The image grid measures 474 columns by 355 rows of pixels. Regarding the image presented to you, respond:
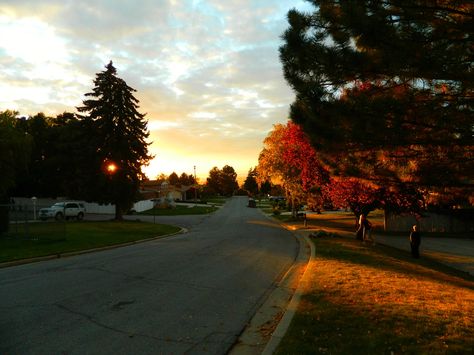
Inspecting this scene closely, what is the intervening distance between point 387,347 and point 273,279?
6.74 m

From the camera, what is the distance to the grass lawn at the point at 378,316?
6105 millimetres

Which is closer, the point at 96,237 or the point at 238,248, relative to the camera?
the point at 238,248

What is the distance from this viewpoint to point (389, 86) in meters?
9.30

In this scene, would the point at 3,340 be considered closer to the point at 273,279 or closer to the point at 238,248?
the point at 273,279

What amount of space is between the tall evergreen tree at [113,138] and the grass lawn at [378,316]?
102 feet

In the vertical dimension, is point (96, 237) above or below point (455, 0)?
below

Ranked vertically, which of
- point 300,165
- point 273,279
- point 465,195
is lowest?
point 273,279

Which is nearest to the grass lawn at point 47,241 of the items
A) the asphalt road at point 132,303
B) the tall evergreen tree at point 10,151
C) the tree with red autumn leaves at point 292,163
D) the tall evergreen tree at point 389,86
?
the asphalt road at point 132,303

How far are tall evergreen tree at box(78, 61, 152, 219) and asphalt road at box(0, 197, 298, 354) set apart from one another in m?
25.1

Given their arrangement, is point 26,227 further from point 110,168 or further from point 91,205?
point 91,205

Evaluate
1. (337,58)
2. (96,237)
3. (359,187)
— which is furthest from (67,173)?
(337,58)

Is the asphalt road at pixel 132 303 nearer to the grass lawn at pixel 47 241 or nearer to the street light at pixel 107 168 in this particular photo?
the grass lawn at pixel 47 241

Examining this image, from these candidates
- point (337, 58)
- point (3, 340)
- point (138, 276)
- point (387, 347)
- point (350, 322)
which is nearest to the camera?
point (387, 347)

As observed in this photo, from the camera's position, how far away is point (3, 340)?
22.0ft
